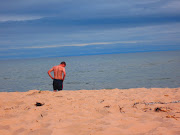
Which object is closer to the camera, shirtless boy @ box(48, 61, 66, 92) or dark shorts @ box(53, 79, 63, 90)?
shirtless boy @ box(48, 61, 66, 92)

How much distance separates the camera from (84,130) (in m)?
3.48

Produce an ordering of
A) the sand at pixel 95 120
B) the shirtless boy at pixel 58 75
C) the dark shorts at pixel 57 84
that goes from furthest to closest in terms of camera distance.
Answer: the dark shorts at pixel 57 84 < the shirtless boy at pixel 58 75 < the sand at pixel 95 120

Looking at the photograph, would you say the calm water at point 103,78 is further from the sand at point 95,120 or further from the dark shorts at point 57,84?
the sand at point 95,120

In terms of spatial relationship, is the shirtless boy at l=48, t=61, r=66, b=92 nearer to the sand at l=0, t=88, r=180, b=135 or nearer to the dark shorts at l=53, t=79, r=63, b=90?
the dark shorts at l=53, t=79, r=63, b=90

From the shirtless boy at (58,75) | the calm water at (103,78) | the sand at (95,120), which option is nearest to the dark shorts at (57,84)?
the shirtless boy at (58,75)

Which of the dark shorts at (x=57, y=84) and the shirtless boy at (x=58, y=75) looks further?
the dark shorts at (x=57, y=84)

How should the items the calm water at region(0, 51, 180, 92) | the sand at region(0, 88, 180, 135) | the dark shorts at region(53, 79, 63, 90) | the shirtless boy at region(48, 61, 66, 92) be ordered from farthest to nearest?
the calm water at region(0, 51, 180, 92) < the dark shorts at region(53, 79, 63, 90) < the shirtless boy at region(48, 61, 66, 92) < the sand at region(0, 88, 180, 135)

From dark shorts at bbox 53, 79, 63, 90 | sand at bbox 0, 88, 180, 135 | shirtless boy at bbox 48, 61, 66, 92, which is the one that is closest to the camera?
sand at bbox 0, 88, 180, 135

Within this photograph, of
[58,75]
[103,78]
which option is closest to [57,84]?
[58,75]

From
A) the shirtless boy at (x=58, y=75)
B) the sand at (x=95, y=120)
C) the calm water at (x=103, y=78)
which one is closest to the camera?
the sand at (x=95, y=120)

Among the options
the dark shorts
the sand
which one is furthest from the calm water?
the sand

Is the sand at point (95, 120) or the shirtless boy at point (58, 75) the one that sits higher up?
the shirtless boy at point (58, 75)

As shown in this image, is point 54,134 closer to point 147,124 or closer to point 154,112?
point 147,124

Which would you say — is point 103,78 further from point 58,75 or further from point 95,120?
point 95,120
